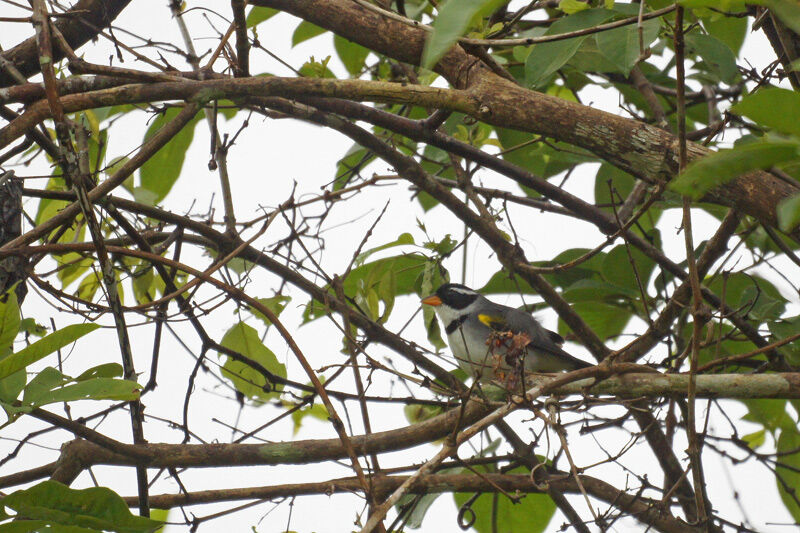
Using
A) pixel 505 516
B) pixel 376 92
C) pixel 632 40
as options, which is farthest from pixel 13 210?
pixel 505 516

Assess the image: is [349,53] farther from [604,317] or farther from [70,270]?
[604,317]

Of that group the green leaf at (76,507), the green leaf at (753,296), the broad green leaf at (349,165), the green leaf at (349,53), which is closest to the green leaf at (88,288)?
the broad green leaf at (349,165)

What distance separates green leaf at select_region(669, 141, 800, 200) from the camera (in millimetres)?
978

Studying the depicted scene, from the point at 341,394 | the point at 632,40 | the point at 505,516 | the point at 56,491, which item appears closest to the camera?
the point at 56,491

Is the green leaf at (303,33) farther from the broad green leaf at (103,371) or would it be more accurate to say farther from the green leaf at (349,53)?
the broad green leaf at (103,371)

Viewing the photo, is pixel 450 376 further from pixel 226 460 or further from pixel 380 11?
pixel 380 11

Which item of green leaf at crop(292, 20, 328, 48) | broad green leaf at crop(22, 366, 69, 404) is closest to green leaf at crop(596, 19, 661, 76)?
green leaf at crop(292, 20, 328, 48)

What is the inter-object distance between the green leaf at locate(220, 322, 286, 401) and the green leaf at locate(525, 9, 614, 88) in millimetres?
1602

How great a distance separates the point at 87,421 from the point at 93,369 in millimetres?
996

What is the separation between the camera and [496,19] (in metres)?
3.17

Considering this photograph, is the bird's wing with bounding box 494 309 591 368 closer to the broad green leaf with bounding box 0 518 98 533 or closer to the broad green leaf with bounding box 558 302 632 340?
the broad green leaf with bounding box 558 302 632 340

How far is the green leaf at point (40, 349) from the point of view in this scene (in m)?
1.75

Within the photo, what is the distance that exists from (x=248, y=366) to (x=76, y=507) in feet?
5.56

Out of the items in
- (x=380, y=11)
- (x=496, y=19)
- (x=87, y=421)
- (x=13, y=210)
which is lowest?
(x=87, y=421)
